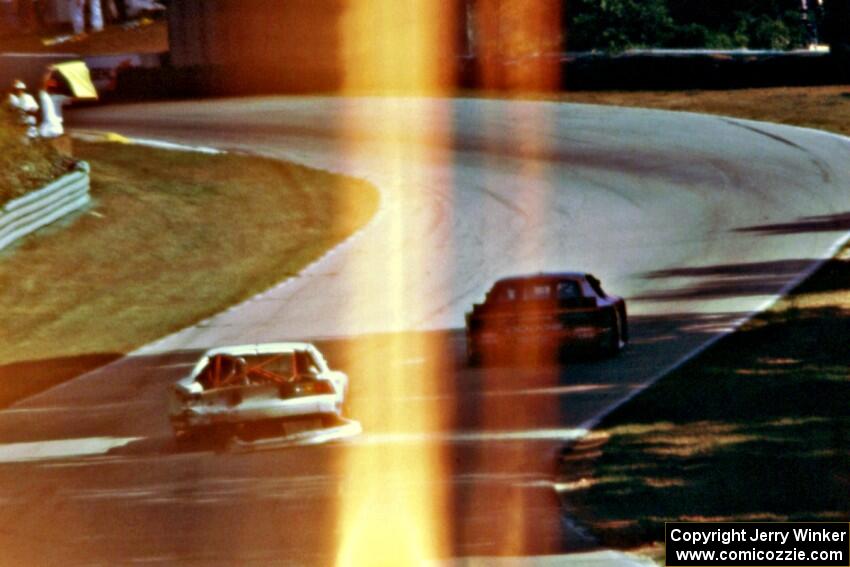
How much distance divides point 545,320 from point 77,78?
29.6 m

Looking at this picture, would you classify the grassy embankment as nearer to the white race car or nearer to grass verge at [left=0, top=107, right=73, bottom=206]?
the white race car

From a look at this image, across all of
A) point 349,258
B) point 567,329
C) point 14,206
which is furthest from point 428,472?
point 14,206

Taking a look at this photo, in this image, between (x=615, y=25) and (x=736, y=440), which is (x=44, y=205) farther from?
(x=615, y=25)

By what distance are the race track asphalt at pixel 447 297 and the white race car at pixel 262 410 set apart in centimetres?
30

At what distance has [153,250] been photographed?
35094 mm

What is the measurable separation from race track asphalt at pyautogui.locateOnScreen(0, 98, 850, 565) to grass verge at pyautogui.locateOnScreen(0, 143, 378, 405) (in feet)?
3.61

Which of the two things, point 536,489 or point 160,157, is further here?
point 160,157

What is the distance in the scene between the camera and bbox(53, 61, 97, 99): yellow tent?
47.4 meters

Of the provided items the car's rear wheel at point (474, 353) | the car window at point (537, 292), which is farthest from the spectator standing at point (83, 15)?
the car's rear wheel at point (474, 353)

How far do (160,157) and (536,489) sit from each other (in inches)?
1242

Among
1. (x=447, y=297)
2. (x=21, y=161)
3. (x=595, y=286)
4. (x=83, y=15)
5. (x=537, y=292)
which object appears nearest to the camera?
(x=537, y=292)

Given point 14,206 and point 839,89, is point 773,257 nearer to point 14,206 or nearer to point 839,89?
point 14,206

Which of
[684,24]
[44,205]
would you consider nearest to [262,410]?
[44,205]

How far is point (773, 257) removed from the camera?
30.5 m
